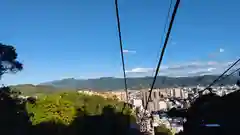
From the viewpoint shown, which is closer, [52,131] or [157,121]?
[52,131]

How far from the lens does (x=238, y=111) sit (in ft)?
69.6

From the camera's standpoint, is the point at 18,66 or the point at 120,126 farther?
the point at 120,126

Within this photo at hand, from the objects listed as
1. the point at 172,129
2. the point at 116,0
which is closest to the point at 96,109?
the point at 172,129

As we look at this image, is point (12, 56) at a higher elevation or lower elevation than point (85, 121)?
higher

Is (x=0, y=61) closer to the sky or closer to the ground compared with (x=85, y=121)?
closer to the sky

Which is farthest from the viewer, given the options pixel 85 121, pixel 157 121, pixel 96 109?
pixel 157 121

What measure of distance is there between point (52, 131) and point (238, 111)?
24145 millimetres

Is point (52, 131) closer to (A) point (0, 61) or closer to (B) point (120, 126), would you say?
(A) point (0, 61)

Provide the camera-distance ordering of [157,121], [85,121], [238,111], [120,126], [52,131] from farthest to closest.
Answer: [157,121]
[120,126]
[85,121]
[52,131]
[238,111]

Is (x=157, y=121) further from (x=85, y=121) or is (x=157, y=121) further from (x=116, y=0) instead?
(x=116, y=0)

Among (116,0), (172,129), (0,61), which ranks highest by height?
(0,61)

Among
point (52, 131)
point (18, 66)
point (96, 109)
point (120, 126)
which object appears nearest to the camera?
point (18, 66)

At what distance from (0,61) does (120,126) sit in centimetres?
3141

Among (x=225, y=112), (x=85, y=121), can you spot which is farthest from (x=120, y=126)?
(x=225, y=112)
